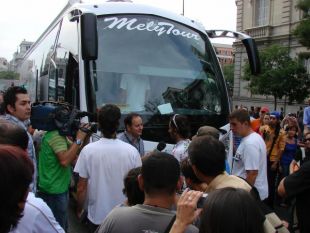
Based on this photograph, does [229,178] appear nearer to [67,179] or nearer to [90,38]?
[67,179]

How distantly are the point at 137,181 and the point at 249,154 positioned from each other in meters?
2.48

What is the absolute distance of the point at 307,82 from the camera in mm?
31375

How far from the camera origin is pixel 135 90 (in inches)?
257

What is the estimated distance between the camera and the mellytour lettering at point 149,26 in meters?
6.81

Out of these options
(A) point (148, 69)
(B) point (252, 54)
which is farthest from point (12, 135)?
(B) point (252, 54)

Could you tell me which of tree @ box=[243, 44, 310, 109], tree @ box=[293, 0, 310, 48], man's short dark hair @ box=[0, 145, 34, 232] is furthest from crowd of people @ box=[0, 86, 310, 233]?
tree @ box=[243, 44, 310, 109]

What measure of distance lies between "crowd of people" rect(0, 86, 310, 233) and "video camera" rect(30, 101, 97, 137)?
2.5 inches

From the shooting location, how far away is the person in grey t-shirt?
2.40 metres

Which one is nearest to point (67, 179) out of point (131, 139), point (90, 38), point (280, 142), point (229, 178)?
point (131, 139)

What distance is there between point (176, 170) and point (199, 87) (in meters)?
4.46

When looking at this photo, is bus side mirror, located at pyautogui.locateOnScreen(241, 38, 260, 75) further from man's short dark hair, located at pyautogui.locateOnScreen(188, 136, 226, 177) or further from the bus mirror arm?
man's short dark hair, located at pyautogui.locateOnScreen(188, 136, 226, 177)

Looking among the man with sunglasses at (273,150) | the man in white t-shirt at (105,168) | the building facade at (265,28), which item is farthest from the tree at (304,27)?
the man in white t-shirt at (105,168)

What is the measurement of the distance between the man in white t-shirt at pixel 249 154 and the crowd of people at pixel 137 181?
11mm

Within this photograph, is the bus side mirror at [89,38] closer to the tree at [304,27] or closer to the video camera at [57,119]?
the video camera at [57,119]
